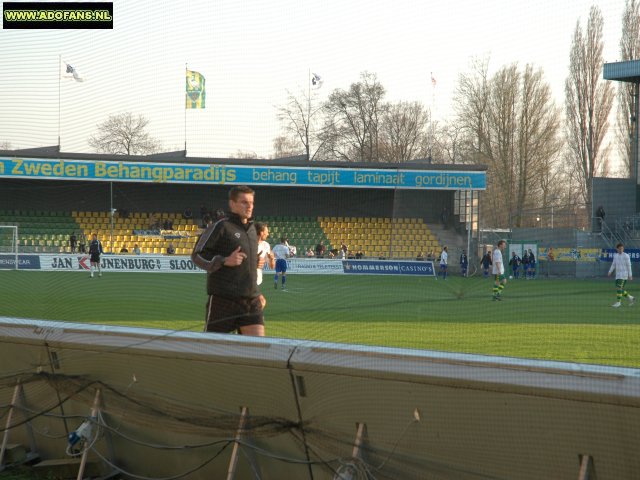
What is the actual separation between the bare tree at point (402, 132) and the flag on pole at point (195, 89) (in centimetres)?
445

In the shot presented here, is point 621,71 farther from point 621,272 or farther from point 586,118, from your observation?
point 586,118

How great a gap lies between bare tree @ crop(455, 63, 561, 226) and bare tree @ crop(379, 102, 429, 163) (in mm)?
854

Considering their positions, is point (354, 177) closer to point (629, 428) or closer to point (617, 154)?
point (617, 154)

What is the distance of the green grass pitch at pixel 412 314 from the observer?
37.5ft

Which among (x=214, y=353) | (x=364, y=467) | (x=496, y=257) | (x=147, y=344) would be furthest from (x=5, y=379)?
(x=496, y=257)

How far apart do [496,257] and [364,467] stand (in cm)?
2112

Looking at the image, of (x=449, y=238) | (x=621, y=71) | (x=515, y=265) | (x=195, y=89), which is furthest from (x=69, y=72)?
(x=515, y=265)

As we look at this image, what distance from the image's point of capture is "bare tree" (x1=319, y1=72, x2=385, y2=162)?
15562 millimetres

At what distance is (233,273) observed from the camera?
6367 millimetres

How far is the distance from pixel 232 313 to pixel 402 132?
16610 millimetres

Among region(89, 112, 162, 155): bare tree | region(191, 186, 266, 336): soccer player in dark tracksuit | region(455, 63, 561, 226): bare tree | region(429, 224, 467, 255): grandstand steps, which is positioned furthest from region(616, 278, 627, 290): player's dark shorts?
region(191, 186, 266, 336): soccer player in dark tracksuit

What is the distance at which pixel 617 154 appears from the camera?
60.4 ft

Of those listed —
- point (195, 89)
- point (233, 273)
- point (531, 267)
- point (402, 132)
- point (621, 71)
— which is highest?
point (621, 71)

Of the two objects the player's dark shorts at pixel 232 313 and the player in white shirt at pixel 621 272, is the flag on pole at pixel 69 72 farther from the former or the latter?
the player in white shirt at pixel 621 272
